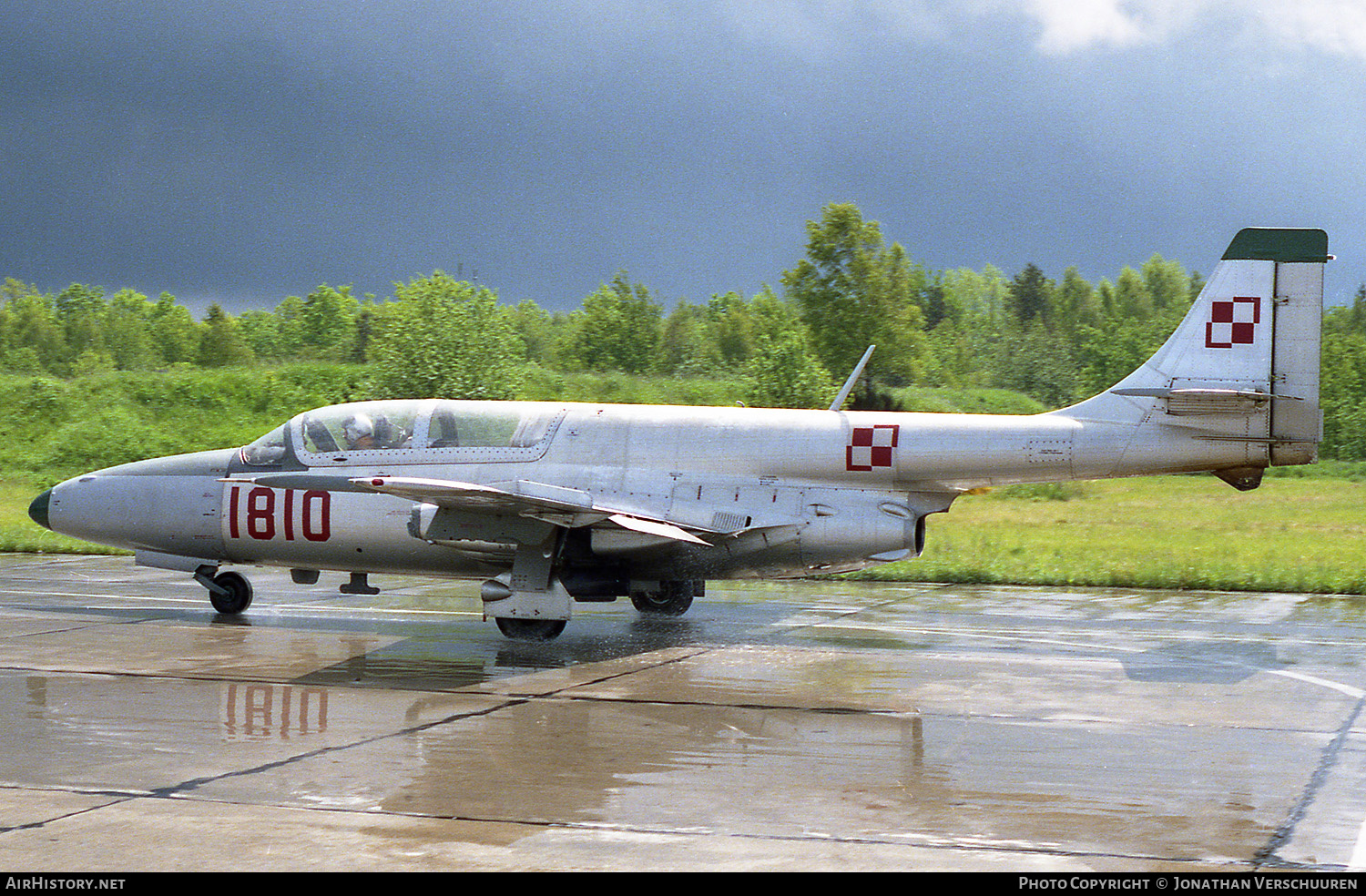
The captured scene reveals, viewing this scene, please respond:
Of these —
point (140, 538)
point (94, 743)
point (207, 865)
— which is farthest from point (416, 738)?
point (140, 538)

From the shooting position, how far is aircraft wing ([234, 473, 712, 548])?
12.0 metres

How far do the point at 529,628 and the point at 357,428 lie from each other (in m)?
3.09

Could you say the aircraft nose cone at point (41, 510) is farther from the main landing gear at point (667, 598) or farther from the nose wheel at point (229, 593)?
the main landing gear at point (667, 598)

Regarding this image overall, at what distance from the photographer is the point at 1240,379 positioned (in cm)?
1311

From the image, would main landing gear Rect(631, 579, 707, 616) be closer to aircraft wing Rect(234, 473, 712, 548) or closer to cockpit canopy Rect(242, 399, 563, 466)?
aircraft wing Rect(234, 473, 712, 548)

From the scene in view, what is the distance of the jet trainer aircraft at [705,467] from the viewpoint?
13047 millimetres

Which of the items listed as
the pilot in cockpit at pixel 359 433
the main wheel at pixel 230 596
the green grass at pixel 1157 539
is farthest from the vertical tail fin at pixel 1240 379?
the main wheel at pixel 230 596

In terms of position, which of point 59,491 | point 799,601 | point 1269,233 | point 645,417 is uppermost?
point 1269,233

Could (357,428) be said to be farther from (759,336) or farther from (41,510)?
(759,336)

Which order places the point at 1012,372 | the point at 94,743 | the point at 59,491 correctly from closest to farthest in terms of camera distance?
the point at 94,743 < the point at 59,491 < the point at 1012,372

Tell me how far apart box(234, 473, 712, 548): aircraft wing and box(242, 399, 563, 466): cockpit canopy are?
80cm

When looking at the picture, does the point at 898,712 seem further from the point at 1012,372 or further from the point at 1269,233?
the point at 1012,372

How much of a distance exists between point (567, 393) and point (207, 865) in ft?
133

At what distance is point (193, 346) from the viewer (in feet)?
312
